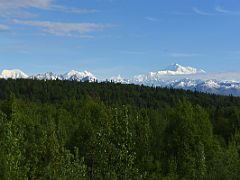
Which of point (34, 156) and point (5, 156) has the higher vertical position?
point (5, 156)

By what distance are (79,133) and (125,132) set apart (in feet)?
192

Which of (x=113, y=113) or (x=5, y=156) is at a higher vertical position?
(x=113, y=113)

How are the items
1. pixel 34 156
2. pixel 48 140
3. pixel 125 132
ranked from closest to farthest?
pixel 125 132 → pixel 48 140 → pixel 34 156

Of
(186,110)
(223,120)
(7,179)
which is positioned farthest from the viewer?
(223,120)

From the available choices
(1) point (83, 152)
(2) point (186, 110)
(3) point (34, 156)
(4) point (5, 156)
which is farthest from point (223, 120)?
(4) point (5, 156)

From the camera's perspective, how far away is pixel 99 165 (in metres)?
22.3

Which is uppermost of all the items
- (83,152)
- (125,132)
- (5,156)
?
(125,132)

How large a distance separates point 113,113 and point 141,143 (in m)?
56.3

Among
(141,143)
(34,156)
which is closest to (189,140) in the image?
(141,143)

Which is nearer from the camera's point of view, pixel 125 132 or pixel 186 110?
pixel 125 132

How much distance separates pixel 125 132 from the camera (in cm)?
2106

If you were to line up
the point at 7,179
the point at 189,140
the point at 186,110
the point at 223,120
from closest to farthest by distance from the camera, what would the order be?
1. the point at 7,179
2. the point at 189,140
3. the point at 186,110
4. the point at 223,120

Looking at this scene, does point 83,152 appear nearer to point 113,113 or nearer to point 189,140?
point 189,140

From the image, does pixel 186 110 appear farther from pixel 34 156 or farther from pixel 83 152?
pixel 34 156
